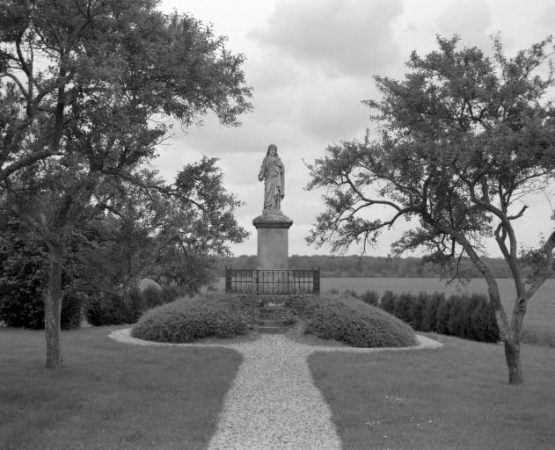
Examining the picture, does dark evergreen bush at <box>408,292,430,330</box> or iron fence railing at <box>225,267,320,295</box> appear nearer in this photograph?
iron fence railing at <box>225,267,320,295</box>

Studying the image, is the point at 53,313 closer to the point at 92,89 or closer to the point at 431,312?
the point at 92,89

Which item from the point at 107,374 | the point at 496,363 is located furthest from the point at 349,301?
the point at 107,374

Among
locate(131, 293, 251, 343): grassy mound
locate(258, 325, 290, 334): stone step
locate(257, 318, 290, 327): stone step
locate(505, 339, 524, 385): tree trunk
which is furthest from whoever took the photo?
locate(257, 318, 290, 327): stone step

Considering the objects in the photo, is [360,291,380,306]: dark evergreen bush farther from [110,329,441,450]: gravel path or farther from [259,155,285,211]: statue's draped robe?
[110,329,441,450]: gravel path

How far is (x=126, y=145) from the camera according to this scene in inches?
431

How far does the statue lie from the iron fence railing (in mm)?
2694

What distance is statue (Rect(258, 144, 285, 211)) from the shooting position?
23375mm

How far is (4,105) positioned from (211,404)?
5.70 m

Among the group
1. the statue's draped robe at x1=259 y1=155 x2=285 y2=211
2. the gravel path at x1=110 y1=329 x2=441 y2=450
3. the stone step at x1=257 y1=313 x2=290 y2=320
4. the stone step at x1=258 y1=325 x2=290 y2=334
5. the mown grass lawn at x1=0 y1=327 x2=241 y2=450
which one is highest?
the statue's draped robe at x1=259 y1=155 x2=285 y2=211

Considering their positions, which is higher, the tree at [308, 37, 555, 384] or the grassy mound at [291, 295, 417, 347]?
the tree at [308, 37, 555, 384]

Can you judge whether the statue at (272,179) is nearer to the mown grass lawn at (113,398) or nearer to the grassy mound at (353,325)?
the grassy mound at (353,325)

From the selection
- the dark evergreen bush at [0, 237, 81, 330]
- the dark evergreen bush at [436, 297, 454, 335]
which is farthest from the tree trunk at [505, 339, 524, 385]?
the dark evergreen bush at [0, 237, 81, 330]

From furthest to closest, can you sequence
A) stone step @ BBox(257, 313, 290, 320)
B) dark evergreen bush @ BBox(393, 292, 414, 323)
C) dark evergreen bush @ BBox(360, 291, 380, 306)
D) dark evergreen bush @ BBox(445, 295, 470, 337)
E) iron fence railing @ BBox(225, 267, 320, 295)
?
1. dark evergreen bush @ BBox(360, 291, 380, 306)
2. dark evergreen bush @ BBox(393, 292, 414, 323)
3. dark evergreen bush @ BBox(445, 295, 470, 337)
4. iron fence railing @ BBox(225, 267, 320, 295)
5. stone step @ BBox(257, 313, 290, 320)

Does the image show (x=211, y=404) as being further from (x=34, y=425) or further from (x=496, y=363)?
(x=496, y=363)
